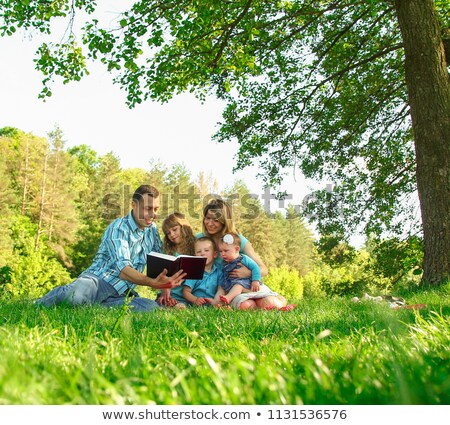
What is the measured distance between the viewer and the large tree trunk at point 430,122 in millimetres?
8367

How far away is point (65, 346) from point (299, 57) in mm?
11398

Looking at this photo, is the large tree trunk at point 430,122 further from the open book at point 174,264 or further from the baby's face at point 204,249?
the open book at point 174,264

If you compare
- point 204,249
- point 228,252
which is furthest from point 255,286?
point 204,249

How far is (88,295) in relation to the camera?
6.23m

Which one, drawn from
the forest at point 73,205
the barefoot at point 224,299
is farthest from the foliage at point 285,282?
the barefoot at point 224,299

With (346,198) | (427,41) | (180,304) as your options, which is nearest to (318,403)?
(180,304)

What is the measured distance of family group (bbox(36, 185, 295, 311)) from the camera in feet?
20.4

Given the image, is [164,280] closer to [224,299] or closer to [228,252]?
[224,299]

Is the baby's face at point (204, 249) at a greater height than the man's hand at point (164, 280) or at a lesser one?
greater

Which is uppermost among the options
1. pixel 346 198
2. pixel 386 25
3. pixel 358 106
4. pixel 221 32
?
pixel 386 25

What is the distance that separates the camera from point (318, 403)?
134cm

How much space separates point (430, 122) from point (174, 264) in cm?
535

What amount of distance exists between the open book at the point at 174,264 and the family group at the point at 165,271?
0.31 ft
